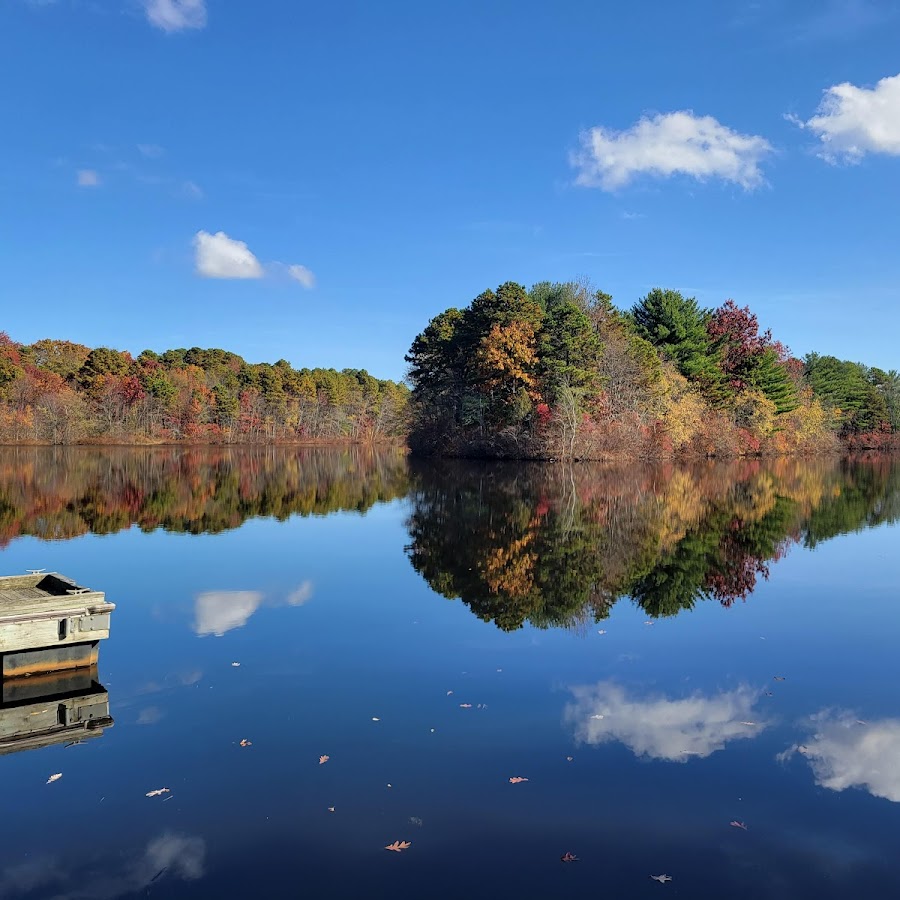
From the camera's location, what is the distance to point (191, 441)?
104000 millimetres

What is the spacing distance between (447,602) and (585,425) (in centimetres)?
4332

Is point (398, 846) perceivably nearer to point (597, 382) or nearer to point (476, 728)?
point (476, 728)

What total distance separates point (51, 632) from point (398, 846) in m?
5.97

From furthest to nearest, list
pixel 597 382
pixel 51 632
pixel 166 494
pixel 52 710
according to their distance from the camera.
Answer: pixel 597 382, pixel 166 494, pixel 51 632, pixel 52 710

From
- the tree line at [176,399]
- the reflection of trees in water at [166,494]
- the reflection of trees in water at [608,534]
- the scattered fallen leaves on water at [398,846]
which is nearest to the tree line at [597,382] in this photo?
the reflection of trees in water at [166,494]

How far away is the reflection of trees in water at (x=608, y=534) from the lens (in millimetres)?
14234

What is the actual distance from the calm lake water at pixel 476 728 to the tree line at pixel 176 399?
7697cm

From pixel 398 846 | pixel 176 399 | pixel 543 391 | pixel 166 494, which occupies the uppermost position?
pixel 176 399

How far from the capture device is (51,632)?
9211 mm

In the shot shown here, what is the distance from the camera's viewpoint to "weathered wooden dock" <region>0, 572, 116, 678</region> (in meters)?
9.00

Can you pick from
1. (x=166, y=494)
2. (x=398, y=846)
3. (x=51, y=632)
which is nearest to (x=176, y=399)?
(x=166, y=494)

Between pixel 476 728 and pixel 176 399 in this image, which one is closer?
pixel 476 728

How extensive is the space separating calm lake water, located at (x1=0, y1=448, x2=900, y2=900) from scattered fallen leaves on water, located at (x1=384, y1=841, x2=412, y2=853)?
75 millimetres

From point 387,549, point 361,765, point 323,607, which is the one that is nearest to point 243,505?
point 387,549
